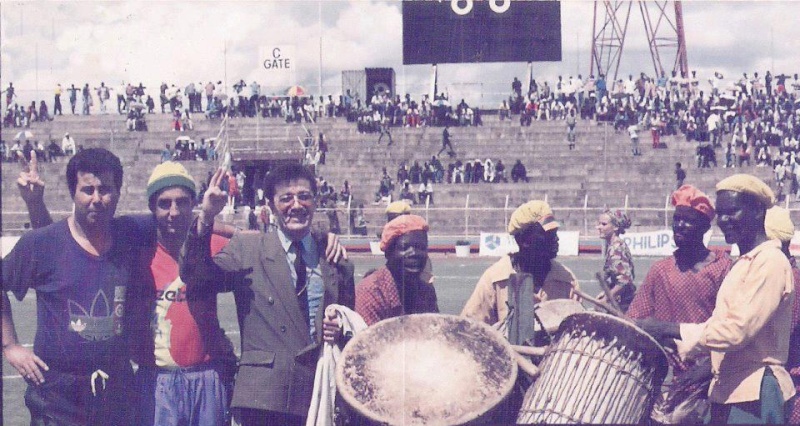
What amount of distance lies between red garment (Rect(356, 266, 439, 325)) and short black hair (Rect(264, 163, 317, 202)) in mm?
617

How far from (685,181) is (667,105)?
5.82 metres

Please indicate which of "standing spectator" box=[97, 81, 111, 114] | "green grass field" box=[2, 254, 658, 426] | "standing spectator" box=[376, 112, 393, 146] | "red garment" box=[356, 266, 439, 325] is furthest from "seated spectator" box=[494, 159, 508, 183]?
"red garment" box=[356, 266, 439, 325]

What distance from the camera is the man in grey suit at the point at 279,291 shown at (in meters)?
3.91

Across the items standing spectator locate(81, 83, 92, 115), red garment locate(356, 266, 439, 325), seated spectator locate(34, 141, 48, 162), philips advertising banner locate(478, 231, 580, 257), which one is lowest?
philips advertising banner locate(478, 231, 580, 257)

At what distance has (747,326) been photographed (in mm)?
3590

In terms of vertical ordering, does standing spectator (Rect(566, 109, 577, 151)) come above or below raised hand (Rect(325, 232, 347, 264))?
above

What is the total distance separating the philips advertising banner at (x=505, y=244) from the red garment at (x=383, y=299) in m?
18.8

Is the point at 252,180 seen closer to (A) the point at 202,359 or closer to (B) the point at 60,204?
(B) the point at 60,204

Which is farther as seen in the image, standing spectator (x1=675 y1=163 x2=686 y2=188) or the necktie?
standing spectator (x1=675 y1=163 x2=686 y2=188)

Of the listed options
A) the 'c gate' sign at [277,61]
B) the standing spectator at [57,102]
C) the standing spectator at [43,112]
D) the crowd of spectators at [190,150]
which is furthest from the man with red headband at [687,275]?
the standing spectator at [43,112]

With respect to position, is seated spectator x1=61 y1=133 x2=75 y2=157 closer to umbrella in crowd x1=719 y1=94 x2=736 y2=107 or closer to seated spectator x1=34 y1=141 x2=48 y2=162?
seated spectator x1=34 y1=141 x2=48 y2=162

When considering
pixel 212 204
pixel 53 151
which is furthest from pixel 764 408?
pixel 53 151

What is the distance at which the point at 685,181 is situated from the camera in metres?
30.5

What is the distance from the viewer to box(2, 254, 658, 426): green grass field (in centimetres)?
782
